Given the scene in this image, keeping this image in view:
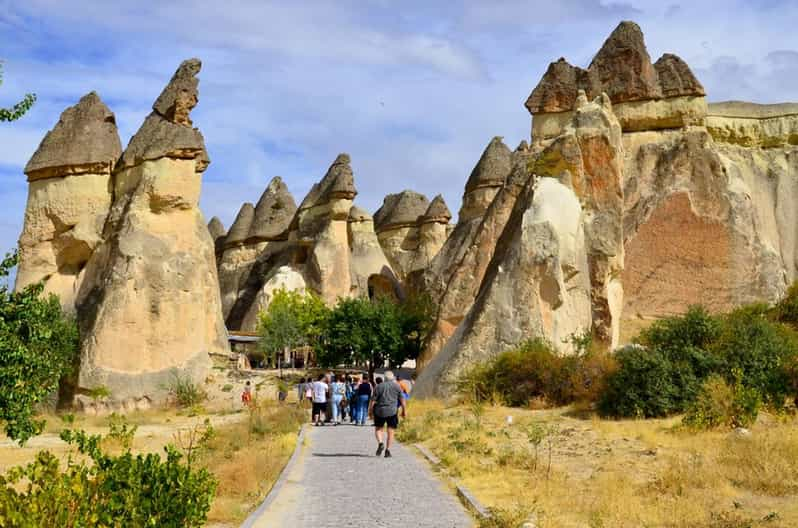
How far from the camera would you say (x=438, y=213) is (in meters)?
45.9

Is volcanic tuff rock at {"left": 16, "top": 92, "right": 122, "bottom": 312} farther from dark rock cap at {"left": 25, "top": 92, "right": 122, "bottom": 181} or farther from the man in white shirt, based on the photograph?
the man in white shirt

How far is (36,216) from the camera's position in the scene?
2608 centimetres

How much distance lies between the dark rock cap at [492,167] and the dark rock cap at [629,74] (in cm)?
826

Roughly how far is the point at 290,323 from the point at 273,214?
488 inches

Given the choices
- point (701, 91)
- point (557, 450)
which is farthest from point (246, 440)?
point (701, 91)

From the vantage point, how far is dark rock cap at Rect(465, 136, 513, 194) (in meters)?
37.2

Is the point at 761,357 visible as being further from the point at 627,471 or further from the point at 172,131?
the point at 172,131

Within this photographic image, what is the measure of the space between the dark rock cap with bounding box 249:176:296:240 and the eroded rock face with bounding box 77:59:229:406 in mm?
18222

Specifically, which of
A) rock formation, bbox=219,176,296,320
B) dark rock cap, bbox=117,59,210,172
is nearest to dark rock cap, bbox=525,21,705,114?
dark rock cap, bbox=117,59,210,172

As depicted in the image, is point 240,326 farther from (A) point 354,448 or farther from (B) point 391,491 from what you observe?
(B) point 391,491

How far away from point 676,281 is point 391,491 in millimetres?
19345

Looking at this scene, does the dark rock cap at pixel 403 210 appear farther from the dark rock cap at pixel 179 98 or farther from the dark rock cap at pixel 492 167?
the dark rock cap at pixel 179 98

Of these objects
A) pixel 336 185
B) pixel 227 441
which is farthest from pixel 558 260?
pixel 336 185

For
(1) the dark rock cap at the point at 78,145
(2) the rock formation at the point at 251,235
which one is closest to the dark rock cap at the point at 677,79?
(1) the dark rock cap at the point at 78,145
